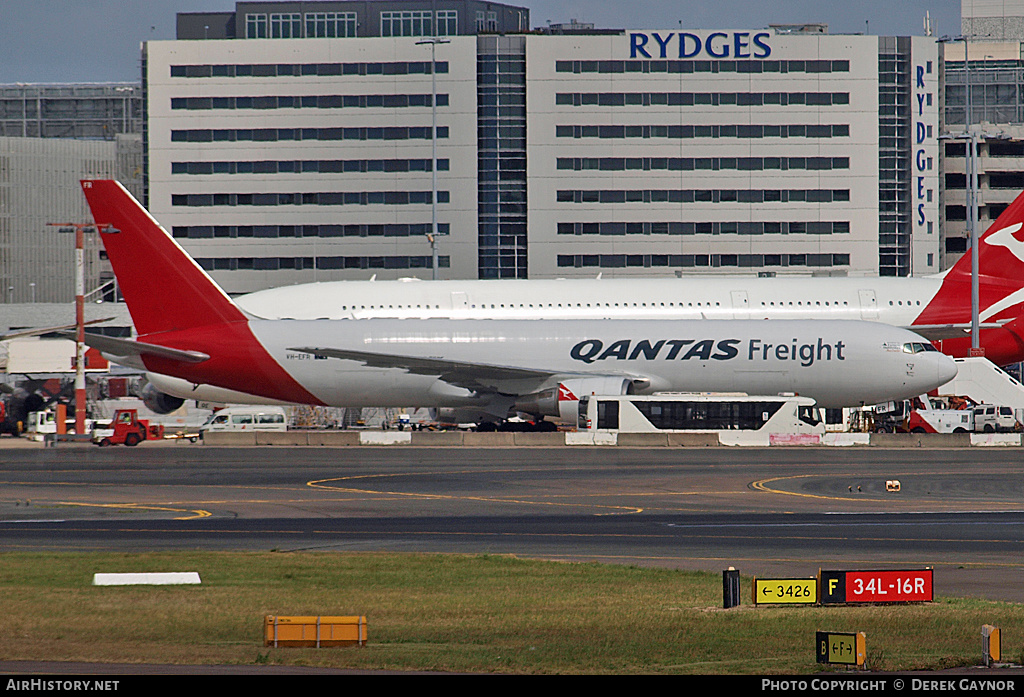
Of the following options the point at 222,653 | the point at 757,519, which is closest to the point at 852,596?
the point at 222,653

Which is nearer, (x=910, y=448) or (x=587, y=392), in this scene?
(x=910, y=448)

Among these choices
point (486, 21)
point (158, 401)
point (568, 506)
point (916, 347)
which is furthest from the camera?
point (486, 21)

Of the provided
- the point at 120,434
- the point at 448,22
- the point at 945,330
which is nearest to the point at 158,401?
the point at 120,434

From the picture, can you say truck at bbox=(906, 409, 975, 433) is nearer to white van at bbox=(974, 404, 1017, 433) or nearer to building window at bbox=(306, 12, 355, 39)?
white van at bbox=(974, 404, 1017, 433)

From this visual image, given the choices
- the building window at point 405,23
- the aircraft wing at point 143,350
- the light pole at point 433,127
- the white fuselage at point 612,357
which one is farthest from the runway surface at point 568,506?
the building window at point 405,23

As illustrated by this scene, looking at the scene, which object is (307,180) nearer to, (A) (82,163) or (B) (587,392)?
(A) (82,163)

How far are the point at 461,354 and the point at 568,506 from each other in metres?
32.6

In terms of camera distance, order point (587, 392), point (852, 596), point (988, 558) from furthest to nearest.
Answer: point (587, 392) → point (988, 558) → point (852, 596)

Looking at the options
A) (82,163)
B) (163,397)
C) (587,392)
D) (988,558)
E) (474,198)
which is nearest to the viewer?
(988,558)

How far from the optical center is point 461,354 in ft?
220

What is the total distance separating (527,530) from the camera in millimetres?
29906

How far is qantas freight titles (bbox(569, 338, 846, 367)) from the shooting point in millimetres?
64625

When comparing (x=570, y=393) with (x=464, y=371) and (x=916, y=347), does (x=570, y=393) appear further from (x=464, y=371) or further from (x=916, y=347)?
(x=916, y=347)

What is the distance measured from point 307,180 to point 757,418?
85269 millimetres
